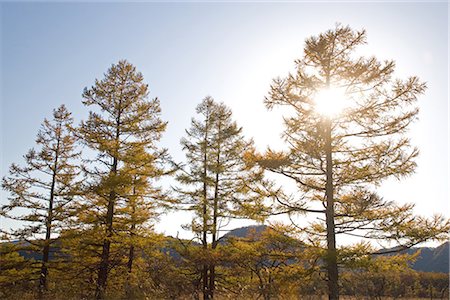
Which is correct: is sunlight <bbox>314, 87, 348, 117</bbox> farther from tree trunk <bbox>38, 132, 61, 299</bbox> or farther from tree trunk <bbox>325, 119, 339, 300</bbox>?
tree trunk <bbox>38, 132, 61, 299</bbox>

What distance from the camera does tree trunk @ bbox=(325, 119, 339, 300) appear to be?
9.35 meters

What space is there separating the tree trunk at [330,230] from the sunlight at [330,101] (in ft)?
1.23

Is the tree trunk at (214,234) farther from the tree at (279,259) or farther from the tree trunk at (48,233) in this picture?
the tree trunk at (48,233)

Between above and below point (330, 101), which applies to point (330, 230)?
below

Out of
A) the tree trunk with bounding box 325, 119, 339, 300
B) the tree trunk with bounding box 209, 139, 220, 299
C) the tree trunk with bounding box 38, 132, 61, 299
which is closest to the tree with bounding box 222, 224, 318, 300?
the tree trunk with bounding box 325, 119, 339, 300

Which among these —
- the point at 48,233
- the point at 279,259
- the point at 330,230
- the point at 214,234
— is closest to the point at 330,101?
the point at 330,230

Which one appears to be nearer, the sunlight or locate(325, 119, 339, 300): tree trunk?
locate(325, 119, 339, 300): tree trunk

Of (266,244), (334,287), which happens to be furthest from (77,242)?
(334,287)

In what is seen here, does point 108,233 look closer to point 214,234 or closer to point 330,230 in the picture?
point 214,234

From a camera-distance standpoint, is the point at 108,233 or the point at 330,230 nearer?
the point at 330,230

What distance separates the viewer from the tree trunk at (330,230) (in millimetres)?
9345

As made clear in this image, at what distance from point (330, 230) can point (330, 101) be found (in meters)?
4.58

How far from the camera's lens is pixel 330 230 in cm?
1038

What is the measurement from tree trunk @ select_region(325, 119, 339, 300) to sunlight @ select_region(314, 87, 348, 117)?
14.8 inches
